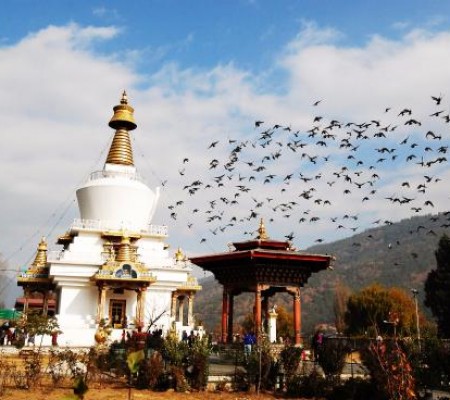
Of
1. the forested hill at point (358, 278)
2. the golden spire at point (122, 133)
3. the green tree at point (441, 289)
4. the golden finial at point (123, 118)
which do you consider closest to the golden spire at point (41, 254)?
the golden spire at point (122, 133)

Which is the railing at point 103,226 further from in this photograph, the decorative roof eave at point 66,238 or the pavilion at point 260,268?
the pavilion at point 260,268

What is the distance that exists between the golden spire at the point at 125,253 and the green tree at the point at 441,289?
93.8 ft

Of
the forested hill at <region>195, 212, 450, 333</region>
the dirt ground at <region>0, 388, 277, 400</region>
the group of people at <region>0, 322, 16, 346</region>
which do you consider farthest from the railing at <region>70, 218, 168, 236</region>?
the forested hill at <region>195, 212, 450, 333</region>

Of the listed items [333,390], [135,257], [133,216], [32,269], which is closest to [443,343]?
[333,390]

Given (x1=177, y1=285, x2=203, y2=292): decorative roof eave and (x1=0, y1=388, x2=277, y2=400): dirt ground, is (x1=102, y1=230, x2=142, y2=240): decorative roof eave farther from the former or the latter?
(x1=0, y1=388, x2=277, y2=400): dirt ground

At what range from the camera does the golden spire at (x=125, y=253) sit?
32906mm

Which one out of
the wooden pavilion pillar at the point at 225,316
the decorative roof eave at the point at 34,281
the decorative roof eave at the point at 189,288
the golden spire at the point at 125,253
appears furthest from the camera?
the decorative roof eave at the point at 189,288

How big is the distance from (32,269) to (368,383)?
2771cm

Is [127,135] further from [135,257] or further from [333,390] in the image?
[333,390]

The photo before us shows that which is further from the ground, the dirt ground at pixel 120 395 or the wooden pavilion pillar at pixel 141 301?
the wooden pavilion pillar at pixel 141 301

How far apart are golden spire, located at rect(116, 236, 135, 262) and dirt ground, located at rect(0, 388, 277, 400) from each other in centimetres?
1815

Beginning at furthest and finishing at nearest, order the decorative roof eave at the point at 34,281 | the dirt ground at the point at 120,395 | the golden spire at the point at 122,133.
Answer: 1. the golden spire at the point at 122,133
2. the decorative roof eave at the point at 34,281
3. the dirt ground at the point at 120,395

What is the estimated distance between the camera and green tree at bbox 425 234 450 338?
46312 mm

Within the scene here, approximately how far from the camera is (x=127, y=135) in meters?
41.5
